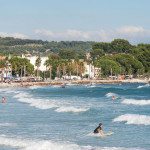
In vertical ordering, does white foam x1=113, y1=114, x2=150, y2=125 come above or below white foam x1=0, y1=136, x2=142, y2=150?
above

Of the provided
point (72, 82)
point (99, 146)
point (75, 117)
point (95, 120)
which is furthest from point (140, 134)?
point (72, 82)

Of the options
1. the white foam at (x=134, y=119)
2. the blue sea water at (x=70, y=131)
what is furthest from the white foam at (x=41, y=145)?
the white foam at (x=134, y=119)

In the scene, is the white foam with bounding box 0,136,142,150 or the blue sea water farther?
the blue sea water

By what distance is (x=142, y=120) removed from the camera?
1741 inches

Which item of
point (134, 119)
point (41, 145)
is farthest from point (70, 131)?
point (134, 119)

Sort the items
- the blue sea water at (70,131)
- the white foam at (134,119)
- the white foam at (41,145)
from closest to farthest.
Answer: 1. the white foam at (41,145)
2. the blue sea water at (70,131)
3. the white foam at (134,119)

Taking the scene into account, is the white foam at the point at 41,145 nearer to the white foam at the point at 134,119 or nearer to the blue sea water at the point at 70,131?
the blue sea water at the point at 70,131

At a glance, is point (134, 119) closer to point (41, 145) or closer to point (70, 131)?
point (70, 131)

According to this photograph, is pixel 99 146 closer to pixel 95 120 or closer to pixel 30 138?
pixel 30 138

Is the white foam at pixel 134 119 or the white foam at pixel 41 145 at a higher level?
the white foam at pixel 134 119

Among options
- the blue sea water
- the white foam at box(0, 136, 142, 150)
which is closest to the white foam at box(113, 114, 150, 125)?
the blue sea water

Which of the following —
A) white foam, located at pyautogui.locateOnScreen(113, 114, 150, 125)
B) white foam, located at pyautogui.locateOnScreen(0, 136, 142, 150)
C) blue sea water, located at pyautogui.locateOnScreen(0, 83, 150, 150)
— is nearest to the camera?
white foam, located at pyautogui.locateOnScreen(0, 136, 142, 150)

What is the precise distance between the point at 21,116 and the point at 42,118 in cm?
274

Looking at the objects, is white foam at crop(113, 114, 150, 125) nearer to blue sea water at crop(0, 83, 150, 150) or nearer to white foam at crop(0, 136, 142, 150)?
blue sea water at crop(0, 83, 150, 150)
